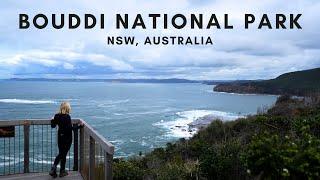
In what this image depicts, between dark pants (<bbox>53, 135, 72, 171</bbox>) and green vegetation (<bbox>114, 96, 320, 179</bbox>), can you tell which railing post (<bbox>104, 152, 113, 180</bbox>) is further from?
dark pants (<bbox>53, 135, 72, 171</bbox>)

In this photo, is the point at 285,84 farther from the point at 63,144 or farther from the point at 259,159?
the point at 259,159

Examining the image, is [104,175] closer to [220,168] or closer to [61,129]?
[61,129]

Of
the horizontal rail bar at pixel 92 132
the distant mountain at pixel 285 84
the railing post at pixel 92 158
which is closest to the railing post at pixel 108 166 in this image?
the horizontal rail bar at pixel 92 132

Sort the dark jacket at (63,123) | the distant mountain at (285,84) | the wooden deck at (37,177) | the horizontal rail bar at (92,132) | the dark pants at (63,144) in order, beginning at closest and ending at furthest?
1. the horizontal rail bar at (92,132)
2. the dark jacket at (63,123)
3. the dark pants at (63,144)
4. the wooden deck at (37,177)
5. the distant mountain at (285,84)

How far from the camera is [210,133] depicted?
22.0 m

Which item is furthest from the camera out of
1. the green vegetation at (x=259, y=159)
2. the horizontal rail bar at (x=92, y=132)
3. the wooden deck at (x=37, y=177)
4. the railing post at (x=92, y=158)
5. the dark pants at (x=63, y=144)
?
the wooden deck at (x=37, y=177)

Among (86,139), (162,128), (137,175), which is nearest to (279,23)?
(137,175)

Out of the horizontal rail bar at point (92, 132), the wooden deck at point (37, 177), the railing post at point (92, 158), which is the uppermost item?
the horizontal rail bar at point (92, 132)

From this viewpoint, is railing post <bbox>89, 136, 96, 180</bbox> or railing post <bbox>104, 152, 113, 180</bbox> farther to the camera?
railing post <bbox>89, 136, 96, 180</bbox>

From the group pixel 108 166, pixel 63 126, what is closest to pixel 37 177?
pixel 63 126

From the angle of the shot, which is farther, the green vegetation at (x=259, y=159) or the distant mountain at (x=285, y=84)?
the distant mountain at (x=285, y=84)

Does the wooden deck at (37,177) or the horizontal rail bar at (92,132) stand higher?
the horizontal rail bar at (92,132)

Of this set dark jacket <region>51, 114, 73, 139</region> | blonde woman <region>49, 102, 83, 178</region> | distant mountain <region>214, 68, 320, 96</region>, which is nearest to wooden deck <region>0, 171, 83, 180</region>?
blonde woman <region>49, 102, 83, 178</region>

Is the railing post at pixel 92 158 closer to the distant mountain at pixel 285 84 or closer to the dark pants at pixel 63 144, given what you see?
the dark pants at pixel 63 144
